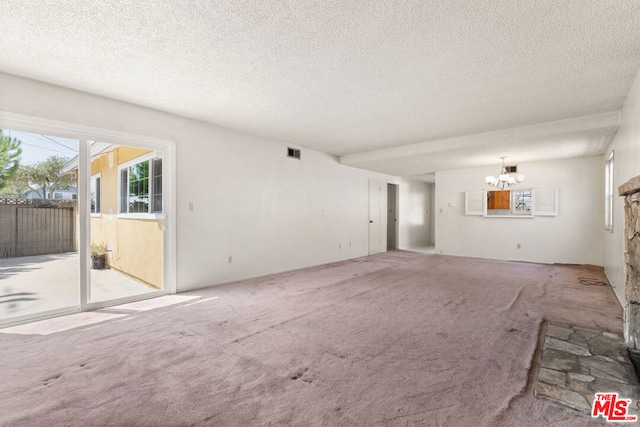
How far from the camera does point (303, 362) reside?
90.8 inches

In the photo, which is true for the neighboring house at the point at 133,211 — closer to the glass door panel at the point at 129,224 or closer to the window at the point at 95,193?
the glass door panel at the point at 129,224

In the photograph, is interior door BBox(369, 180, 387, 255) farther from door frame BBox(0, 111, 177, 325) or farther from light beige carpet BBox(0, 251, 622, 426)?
door frame BBox(0, 111, 177, 325)

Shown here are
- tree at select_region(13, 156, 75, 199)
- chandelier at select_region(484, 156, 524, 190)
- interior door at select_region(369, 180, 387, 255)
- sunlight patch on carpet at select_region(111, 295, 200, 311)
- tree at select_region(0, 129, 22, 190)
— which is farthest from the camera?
interior door at select_region(369, 180, 387, 255)

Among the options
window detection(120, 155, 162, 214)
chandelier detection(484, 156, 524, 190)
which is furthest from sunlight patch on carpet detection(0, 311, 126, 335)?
chandelier detection(484, 156, 524, 190)

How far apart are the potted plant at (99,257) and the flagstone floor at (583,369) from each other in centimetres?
553

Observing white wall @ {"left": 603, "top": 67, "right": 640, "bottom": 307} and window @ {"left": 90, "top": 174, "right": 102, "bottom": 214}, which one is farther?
window @ {"left": 90, "top": 174, "right": 102, "bottom": 214}

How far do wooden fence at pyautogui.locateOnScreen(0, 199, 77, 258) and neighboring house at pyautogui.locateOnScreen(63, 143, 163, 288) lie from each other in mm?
575

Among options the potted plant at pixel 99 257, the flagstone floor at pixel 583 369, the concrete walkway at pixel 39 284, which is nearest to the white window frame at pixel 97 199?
the concrete walkway at pixel 39 284

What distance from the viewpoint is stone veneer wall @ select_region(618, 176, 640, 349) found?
2.39 m

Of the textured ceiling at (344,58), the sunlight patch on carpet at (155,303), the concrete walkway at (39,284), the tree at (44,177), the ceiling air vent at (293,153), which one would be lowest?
the sunlight patch on carpet at (155,303)

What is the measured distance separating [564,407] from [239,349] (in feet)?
7.53

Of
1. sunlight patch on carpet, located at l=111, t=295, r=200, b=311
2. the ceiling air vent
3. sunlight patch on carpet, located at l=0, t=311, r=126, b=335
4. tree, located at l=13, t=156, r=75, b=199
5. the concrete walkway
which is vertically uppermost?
the ceiling air vent

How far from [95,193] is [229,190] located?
1807mm

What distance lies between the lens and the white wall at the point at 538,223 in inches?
251
